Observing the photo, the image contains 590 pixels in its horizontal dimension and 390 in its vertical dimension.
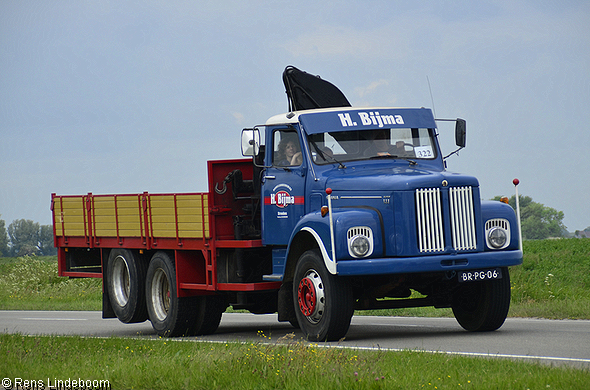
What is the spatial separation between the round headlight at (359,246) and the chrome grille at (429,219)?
660 millimetres

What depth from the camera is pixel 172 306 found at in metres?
14.1

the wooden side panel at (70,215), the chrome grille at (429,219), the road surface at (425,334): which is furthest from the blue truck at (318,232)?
the wooden side panel at (70,215)

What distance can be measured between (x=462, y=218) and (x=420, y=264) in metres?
0.87

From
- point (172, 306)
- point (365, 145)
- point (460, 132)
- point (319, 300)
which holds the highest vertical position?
point (460, 132)

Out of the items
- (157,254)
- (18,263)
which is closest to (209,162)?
(157,254)

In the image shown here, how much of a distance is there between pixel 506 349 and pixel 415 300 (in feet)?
6.60

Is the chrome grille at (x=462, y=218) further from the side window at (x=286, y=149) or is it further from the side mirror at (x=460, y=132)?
the side window at (x=286, y=149)

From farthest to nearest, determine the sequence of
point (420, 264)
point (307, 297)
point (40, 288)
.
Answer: point (40, 288)
point (307, 297)
point (420, 264)

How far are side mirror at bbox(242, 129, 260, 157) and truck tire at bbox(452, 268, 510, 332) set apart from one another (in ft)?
11.2

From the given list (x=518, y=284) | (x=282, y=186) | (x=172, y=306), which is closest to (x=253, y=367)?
(x=282, y=186)

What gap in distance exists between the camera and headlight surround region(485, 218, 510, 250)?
1153cm

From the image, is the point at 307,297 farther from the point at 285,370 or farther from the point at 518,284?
the point at 518,284

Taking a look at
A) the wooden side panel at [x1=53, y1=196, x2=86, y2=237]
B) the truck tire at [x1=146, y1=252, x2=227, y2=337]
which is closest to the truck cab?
the truck tire at [x1=146, y1=252, x2=227, y2=337]

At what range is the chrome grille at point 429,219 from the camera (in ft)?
36.3
